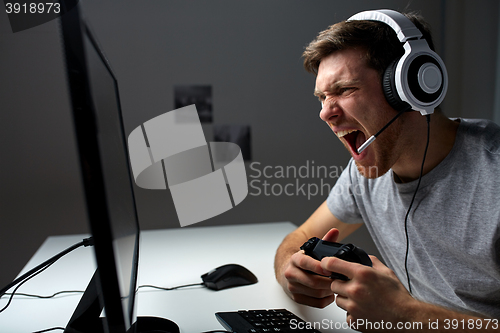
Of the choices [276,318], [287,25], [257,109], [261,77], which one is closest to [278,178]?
[257,109]

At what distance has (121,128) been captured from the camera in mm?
784

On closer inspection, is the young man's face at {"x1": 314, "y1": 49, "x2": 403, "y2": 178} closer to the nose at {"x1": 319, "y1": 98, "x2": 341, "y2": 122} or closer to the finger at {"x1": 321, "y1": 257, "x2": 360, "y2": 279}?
the nose at {"x1": 319, "y1": 98, "x2": 341, "y2": 122}

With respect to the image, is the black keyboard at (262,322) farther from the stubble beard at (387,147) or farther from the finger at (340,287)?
the stubble beard at (387,147)

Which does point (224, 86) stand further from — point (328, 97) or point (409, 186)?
point (409, 186)

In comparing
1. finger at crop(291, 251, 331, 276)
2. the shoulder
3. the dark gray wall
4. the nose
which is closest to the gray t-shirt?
the shoulder

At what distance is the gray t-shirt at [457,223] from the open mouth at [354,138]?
0.38ft

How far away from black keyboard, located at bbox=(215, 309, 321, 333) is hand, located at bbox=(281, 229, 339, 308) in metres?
0.06

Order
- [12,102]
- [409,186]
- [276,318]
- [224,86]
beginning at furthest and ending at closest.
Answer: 1. [224,86]
2. [12,102]
3. [409,186]
4. [276,318]

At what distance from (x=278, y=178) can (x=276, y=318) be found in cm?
146

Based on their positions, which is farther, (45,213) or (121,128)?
(45,213)

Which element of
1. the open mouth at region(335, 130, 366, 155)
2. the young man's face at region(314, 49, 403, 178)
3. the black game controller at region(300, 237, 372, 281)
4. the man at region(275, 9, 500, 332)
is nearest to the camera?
the black game controller at region(300, 237, 372, 281)

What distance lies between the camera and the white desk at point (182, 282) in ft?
2.43

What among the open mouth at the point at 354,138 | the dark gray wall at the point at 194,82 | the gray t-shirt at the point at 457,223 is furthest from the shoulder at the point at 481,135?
the dark gray wall at the point at 194,82

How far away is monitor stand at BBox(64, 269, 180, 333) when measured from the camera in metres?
0.53
